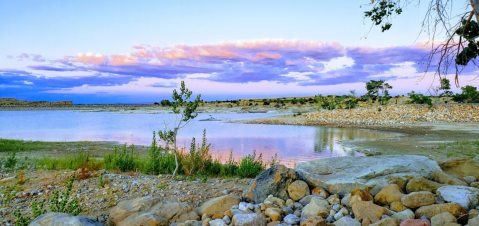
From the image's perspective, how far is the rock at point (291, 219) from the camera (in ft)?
16.6

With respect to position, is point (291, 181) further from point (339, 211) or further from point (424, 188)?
point (424, 188)

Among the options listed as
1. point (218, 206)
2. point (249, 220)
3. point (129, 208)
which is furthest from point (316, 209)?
point (129, 208)

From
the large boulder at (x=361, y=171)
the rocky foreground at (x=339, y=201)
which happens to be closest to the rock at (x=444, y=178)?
the rocky foreground at (x=339, y=201)

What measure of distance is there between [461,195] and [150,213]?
4736mm

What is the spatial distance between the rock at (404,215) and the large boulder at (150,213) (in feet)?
9.94

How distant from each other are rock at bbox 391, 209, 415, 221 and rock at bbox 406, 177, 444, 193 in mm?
934

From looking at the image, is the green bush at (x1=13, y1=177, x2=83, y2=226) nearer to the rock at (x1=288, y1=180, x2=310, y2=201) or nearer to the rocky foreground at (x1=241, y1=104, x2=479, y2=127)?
the rock at (x1=288, y1=180, x2=310, y2=201)

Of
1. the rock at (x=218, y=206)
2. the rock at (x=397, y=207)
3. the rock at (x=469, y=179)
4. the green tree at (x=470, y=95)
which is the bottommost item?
the rock at (x=218, y=206)

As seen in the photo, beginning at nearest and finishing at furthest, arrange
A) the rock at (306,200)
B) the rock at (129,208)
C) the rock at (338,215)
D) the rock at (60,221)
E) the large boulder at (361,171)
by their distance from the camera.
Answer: the rock at (60,221)
the rock at (338,215)
the rock at (129,208)
the rock at (306,200)
the large boulder at (361,171)

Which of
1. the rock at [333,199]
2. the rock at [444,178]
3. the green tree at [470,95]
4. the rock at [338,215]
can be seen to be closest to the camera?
the rock at [338,215]

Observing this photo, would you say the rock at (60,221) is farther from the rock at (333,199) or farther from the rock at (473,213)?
the rock at (473,213)

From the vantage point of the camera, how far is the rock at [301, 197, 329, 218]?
516 centimetres

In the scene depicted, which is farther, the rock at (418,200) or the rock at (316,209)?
the rock at (316,209)

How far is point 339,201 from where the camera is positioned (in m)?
5.64
